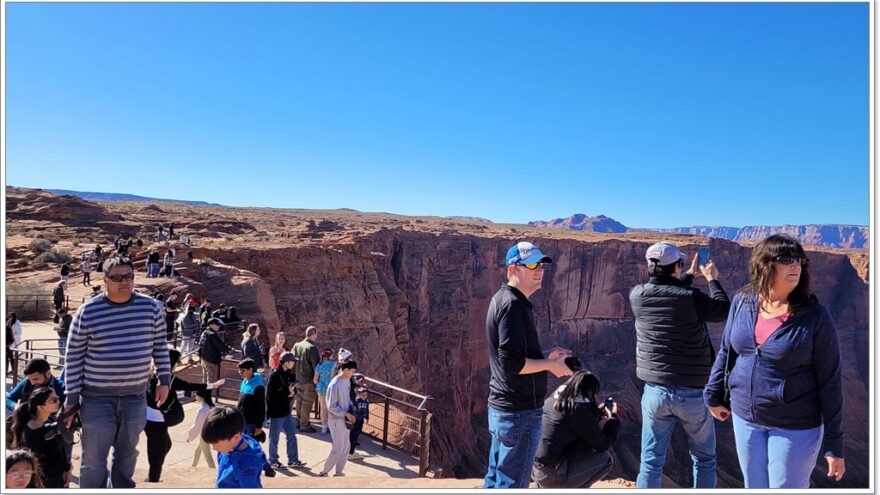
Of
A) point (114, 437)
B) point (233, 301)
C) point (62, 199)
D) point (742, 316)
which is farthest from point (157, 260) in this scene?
point (62, 199)

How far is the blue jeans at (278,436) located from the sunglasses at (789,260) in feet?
17.4

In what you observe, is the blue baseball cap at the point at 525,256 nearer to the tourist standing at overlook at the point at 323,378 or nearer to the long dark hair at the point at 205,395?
the long dark hair at the point at 205,395

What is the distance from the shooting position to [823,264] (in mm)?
50406

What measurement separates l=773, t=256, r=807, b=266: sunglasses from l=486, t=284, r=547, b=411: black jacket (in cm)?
140

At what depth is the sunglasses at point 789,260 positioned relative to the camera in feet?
9.66

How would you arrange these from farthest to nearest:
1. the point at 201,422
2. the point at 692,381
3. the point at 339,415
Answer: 1. the point at 339,415
2. the point at 201,422
3. the point at 692,381

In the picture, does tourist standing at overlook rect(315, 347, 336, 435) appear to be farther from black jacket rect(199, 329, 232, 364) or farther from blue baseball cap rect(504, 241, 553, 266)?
blue baseball cap rect(504, 241, 553, 266)

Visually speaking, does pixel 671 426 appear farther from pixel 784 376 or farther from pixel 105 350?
pixel 105 350

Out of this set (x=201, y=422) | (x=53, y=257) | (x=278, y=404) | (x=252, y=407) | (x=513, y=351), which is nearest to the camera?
(x=513, y=351)

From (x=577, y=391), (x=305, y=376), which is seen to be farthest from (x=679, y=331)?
(x=305, y=376)

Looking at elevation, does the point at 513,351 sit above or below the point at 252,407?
above

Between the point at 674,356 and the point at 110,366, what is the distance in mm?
3765

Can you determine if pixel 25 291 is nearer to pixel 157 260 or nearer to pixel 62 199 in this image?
pixel 157 260

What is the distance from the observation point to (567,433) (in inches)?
144
